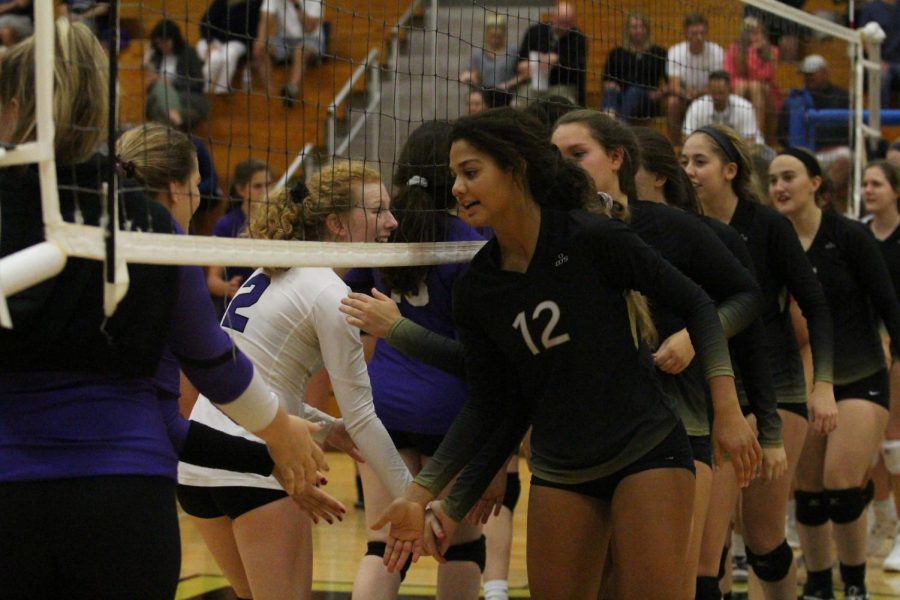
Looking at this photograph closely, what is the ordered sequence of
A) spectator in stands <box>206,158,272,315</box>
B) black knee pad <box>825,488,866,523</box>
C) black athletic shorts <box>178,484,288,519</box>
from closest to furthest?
black athletic shorts <box>178,484,288,519</box> → black knee pad <box>825,488,866,523</box> → spectator in stands <box>206,158,272,315</box>

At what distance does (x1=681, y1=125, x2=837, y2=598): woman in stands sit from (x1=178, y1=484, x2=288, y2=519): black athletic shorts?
6.80ft

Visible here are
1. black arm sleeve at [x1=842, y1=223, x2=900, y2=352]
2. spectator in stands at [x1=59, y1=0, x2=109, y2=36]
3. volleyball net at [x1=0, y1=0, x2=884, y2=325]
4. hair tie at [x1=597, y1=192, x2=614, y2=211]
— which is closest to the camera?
volleyball net at [x1=0, y1=0, x2=884, y2=325]

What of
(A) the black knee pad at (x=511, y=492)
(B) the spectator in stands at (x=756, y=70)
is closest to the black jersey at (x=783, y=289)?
(A) the black knee pad at (x=511, y=492)

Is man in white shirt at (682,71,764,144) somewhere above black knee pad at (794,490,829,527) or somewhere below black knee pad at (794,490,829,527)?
above

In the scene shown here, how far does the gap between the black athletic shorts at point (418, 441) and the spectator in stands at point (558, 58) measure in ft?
3.82

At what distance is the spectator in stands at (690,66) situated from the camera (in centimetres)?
802

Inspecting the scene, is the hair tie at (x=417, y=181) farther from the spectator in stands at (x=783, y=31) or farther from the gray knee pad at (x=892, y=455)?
the gray knee pad at (x=892, y=455)

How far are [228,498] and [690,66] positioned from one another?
517 centimetres

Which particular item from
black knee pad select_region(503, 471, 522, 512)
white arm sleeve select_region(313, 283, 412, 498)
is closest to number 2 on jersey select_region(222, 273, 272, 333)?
white arm sleeve select_region(313, 283, 412, 498)

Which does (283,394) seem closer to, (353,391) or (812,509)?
(353,391)

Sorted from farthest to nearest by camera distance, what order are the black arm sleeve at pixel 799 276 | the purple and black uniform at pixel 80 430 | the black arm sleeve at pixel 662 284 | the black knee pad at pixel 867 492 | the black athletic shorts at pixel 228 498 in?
1. the black knee pad at pixel 867 492
2. the black arm sleeve at pixel 799 276
3. the black athletic shorts at pixel 228 498
4. the black arm sleeve at pixel 662 284
5. the purple and black uniform at pixel 80 430

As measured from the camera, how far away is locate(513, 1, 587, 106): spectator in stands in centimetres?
506

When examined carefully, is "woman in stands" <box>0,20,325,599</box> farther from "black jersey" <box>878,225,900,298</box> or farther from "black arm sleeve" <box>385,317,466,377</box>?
"black jersey" <box>878,225,900,298</box>

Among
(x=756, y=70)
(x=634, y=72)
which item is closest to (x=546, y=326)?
(x=634, y=72)
